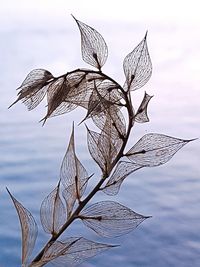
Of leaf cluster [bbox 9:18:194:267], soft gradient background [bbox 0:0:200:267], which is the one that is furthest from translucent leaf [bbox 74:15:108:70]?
soft gradient background [bbox 0:0:200:267]

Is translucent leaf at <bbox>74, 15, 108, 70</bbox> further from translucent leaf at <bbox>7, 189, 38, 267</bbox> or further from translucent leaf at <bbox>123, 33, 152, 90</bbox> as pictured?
translucent leaf at <bbox>7, 189, 38, 267</bbox>

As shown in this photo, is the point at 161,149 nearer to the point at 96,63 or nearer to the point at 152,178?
the point at 96,63

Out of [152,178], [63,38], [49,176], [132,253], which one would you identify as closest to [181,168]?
[152,178]

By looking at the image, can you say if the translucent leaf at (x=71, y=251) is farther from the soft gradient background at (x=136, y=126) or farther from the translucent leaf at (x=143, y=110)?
the soft gradient background at (x=136, y=126)

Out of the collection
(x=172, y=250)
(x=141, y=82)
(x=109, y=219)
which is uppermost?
Result: (x=141, y=82)

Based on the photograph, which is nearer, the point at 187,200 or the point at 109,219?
the point at 109,219

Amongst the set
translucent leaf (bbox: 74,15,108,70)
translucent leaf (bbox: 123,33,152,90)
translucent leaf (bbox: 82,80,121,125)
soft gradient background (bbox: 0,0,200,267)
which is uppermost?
translucent leaf (bbox: 74,15,108,70)
